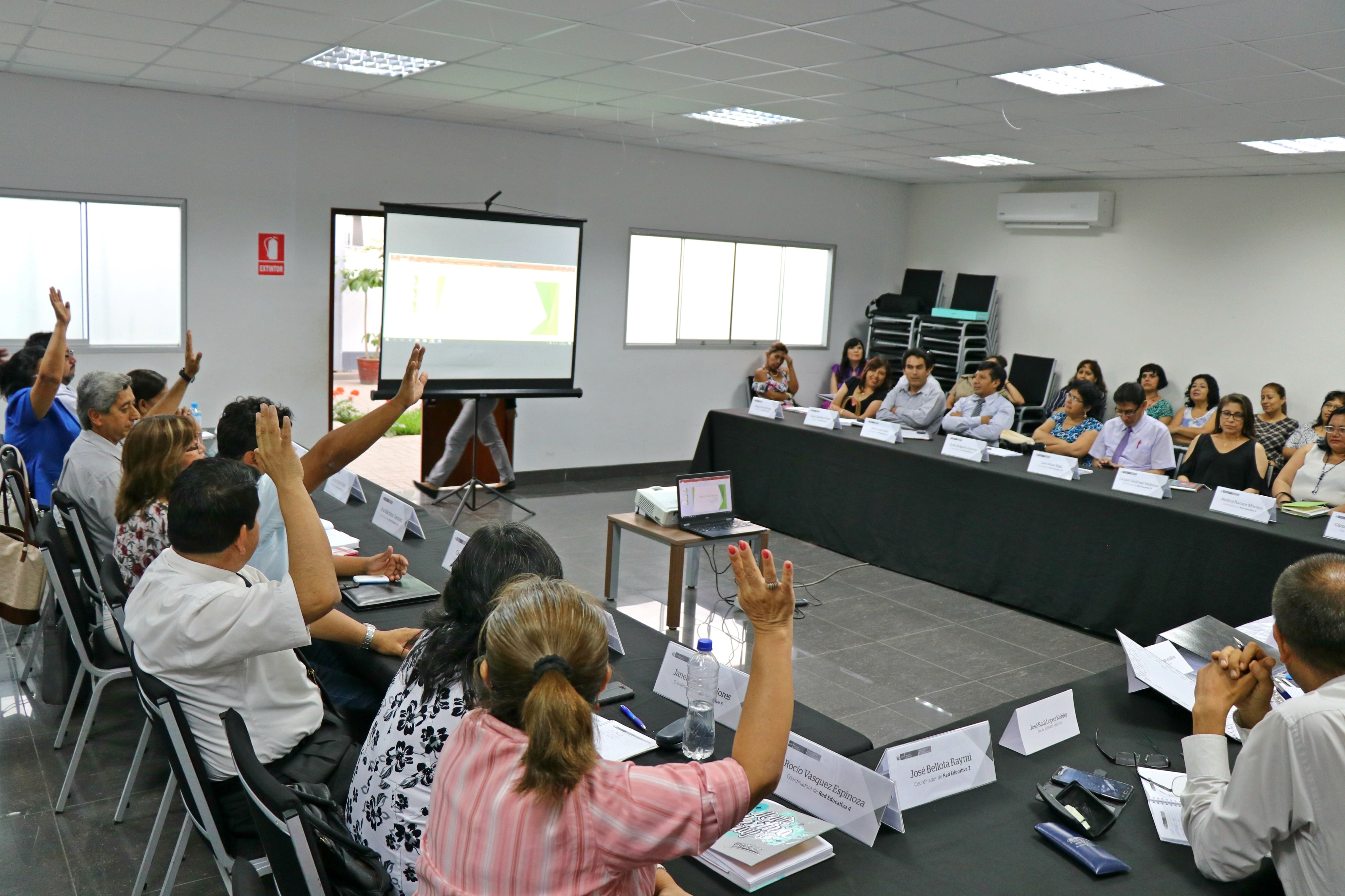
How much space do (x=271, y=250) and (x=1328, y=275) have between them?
305 inches

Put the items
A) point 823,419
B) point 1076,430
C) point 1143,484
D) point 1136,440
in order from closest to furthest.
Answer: point 1143,484
point 1136,440
point 1076,430
point 823,419

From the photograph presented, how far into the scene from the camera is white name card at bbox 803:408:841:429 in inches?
253

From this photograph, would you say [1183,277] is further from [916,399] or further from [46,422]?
[46,422]

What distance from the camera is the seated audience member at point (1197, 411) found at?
7348 millimetres

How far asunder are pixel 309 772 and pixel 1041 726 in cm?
157

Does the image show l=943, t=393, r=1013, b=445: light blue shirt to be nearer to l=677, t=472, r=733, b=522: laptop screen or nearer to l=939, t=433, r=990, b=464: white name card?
l=939, t=433, r=990, b=464: white name card

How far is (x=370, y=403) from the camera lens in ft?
38.1

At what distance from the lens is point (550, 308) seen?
23.4 feet

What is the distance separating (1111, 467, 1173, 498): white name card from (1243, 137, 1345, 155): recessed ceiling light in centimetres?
264

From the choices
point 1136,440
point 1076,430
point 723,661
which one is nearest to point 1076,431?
point 1076,430

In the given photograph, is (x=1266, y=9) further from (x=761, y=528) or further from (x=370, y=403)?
(x=370, y=403)

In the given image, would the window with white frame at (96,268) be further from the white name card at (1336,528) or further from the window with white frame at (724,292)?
the white name card at (1336,528)

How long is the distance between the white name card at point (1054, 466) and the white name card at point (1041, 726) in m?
3.25

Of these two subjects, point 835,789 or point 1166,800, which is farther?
point 1166,800
